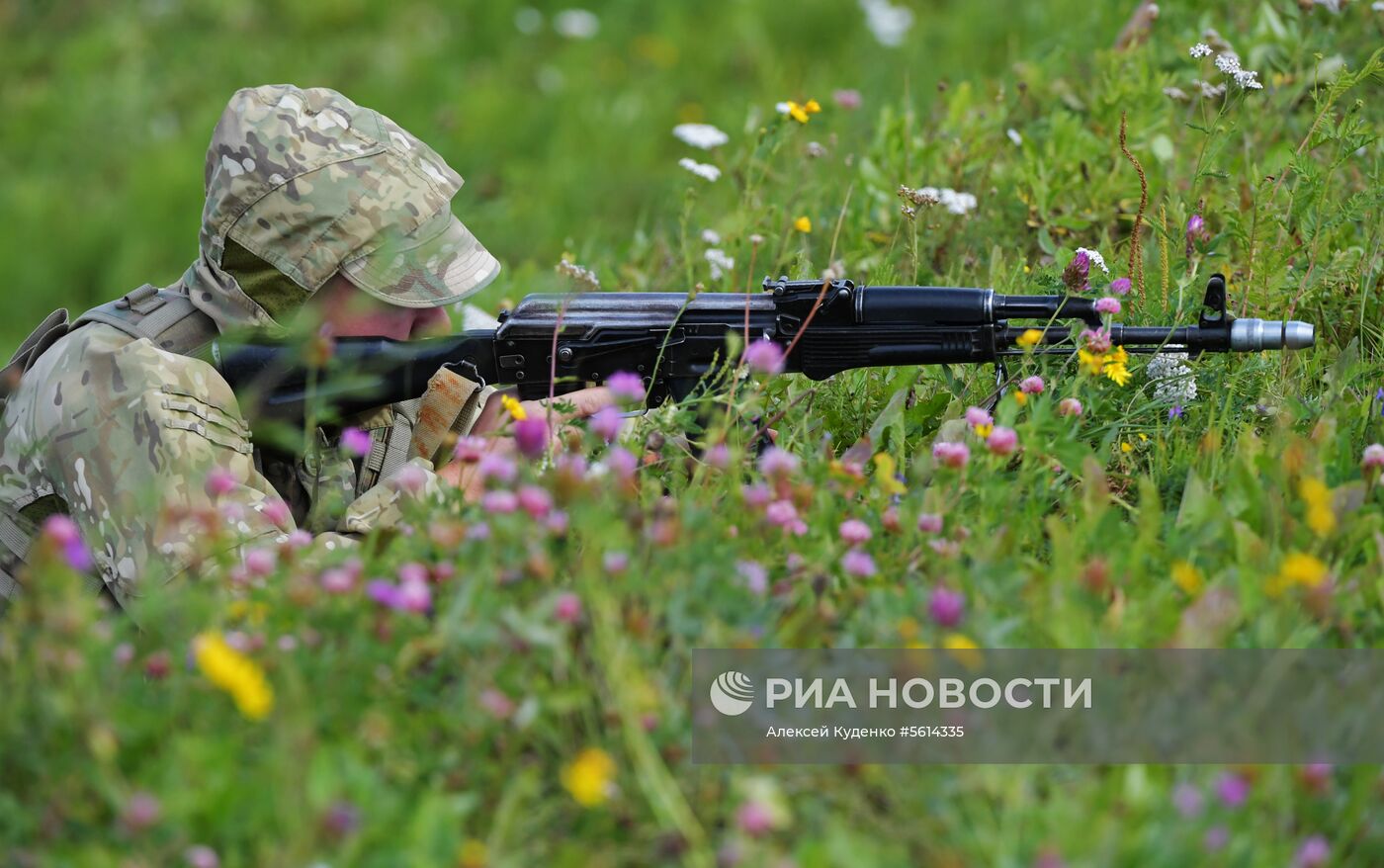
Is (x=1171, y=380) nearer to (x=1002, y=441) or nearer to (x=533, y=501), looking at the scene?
(x=1002, y=441)

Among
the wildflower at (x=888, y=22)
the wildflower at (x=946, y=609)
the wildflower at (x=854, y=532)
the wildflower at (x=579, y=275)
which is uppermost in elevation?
the wildflower at (x=888, y=22)

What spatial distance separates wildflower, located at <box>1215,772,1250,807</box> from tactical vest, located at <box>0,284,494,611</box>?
166cm

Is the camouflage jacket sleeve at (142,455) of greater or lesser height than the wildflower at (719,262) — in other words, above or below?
below

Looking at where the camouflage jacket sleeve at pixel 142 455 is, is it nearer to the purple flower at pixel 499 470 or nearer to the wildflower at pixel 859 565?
the purple flower at pixel 499 470

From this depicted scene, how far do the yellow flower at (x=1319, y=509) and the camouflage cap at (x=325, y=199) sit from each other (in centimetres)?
171

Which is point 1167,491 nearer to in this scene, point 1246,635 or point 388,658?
point 1246,635

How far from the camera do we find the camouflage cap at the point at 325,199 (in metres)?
3.06

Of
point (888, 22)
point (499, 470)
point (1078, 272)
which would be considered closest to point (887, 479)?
point (499, 470)

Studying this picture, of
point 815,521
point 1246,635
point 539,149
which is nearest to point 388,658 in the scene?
point 815,521

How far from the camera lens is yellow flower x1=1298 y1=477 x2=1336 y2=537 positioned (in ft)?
7.16

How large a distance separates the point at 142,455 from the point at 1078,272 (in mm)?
1846

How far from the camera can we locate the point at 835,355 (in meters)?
3.10

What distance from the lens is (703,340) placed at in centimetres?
318

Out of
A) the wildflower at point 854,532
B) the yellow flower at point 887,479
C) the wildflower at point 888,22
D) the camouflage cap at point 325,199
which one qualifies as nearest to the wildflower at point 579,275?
the camouflage cap at point 325,199
